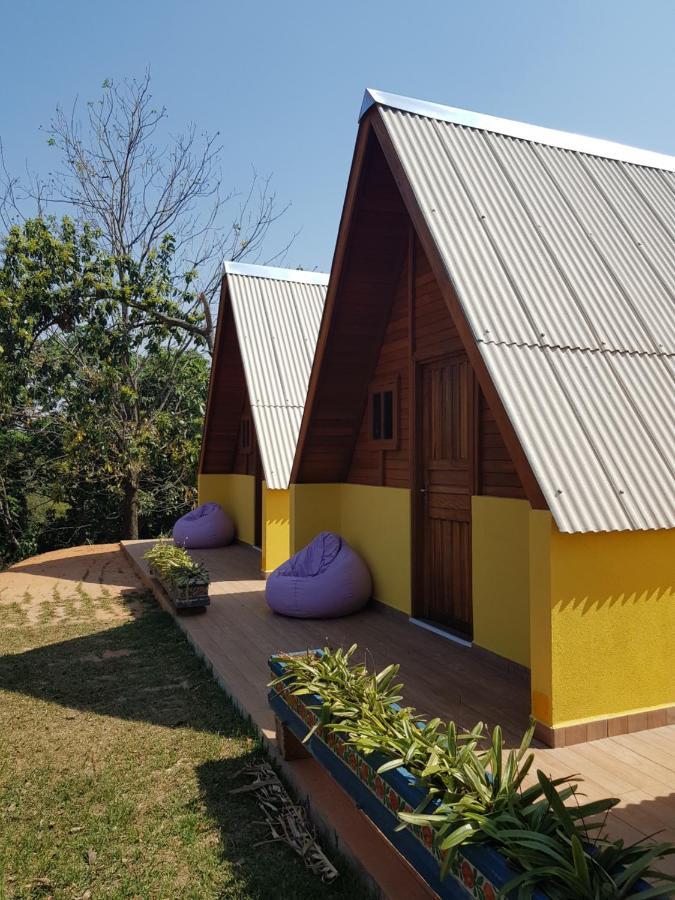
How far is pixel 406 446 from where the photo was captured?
7516 mm

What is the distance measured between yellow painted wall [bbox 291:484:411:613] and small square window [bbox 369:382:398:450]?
57 cm

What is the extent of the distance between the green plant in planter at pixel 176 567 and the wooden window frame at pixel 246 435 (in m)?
4.10

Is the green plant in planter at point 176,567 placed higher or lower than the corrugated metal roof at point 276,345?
lower

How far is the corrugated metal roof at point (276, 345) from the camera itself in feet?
35.1

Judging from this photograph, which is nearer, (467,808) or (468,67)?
(467,808)

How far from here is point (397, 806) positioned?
2.67 metres

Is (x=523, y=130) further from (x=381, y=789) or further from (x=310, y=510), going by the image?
(x=381, y=789)

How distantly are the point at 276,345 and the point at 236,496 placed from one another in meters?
3.77

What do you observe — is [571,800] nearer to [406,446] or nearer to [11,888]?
[11,888]

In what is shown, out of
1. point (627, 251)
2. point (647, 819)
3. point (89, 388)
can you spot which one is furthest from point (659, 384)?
point (89, 388)

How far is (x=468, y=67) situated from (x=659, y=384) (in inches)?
201

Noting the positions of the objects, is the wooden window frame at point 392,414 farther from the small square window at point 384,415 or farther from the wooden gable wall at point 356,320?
→ the wooden gable wall at point 356,320

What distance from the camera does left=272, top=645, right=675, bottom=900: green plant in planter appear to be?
1978 mm

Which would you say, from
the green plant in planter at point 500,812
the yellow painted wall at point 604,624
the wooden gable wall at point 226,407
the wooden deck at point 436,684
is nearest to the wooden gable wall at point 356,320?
the wooden deck at point 436,684
